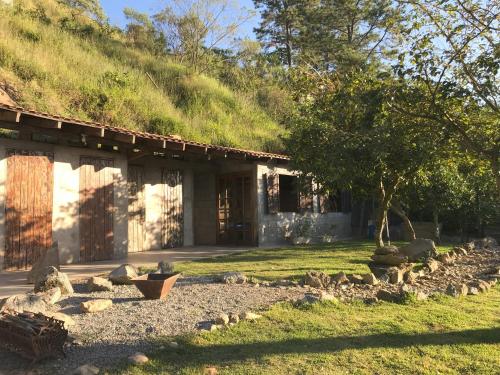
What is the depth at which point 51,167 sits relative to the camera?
941 cm

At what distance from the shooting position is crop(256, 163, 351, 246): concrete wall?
13.7 meters

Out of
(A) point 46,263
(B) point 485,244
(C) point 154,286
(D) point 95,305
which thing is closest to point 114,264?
(A) point 46,263

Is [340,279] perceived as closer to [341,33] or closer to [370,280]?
[370,280]

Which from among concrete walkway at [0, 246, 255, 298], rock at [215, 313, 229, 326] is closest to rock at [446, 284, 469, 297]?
rock at [215, 313, 229, 326]

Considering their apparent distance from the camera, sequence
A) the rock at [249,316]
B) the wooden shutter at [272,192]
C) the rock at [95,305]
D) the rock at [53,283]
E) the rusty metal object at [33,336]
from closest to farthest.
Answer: the rusty metal object at [33,336], the rock at [249,316], the rock at [95,305], the rock at [53,283], the wooden shutter at [272,192]

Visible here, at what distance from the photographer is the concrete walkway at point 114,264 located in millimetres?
7203

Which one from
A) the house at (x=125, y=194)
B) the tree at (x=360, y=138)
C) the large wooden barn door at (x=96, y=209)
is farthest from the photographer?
the large wooden barn door at (x=96, y=209)

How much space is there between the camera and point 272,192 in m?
14.1

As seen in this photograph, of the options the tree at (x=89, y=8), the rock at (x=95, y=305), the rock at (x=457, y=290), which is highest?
the tree at (x=89, y=8)

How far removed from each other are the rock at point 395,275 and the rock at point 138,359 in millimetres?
4773

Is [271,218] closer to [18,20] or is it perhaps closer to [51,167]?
[51,167]

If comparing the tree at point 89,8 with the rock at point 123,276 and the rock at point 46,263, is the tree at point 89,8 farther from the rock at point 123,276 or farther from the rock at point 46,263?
the rock at point 123,276

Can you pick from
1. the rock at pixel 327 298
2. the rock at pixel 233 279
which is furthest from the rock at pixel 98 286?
the rock at pixel 327 298

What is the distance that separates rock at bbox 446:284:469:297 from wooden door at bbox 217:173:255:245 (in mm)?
7713
